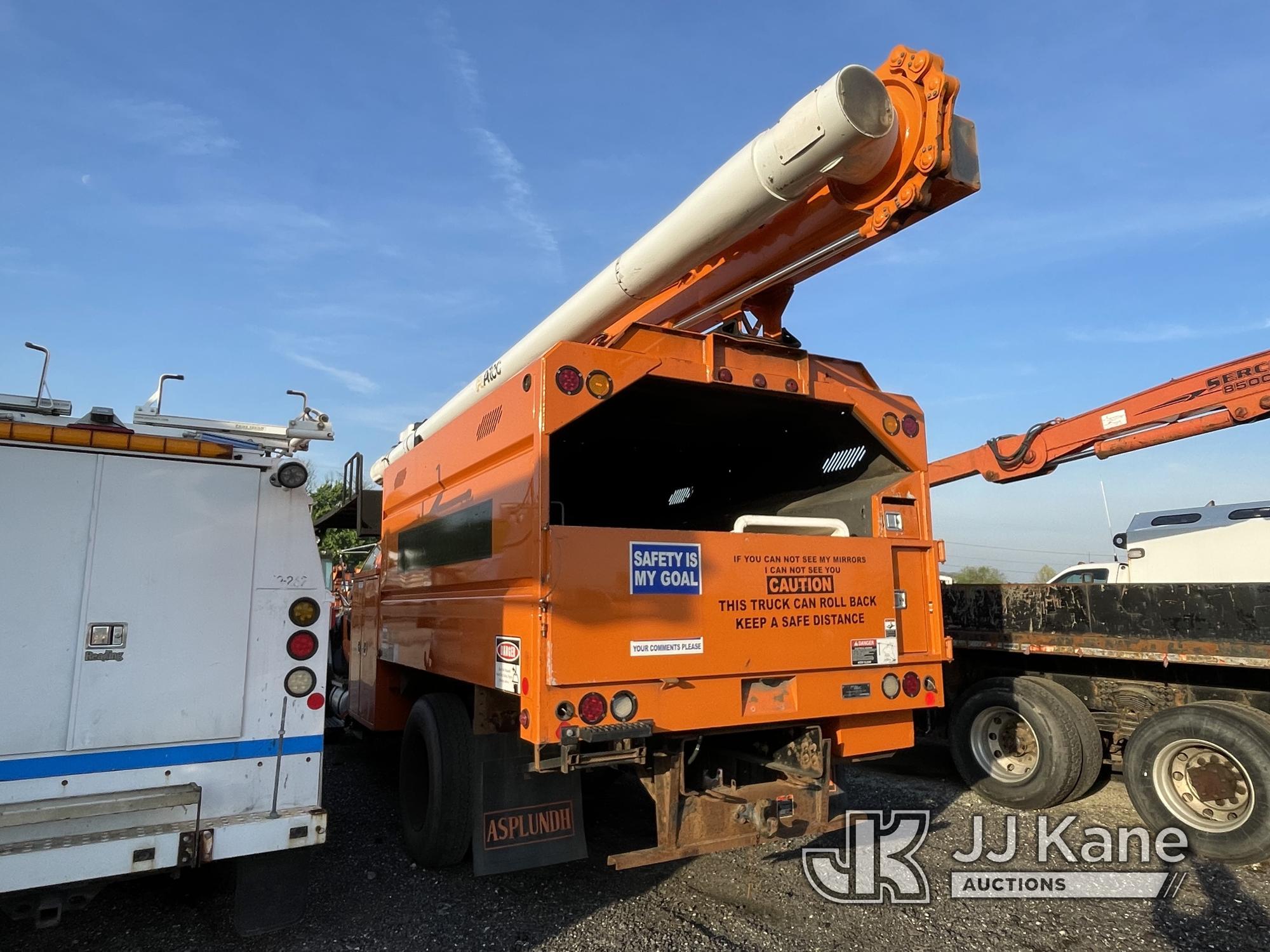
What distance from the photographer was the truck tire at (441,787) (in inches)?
179

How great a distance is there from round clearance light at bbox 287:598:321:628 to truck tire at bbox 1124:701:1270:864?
17.5 feet

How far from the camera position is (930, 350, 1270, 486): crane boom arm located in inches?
267

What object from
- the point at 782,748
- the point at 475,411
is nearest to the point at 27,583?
the point at 475,411

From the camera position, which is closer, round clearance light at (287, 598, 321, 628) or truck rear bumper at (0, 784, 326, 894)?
truck rear bumper at (0, 784, 326, 894)

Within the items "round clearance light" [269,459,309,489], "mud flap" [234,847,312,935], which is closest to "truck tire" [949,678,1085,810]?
"mud flap" [234,847,312,935]

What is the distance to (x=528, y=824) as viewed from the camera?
13.4 ft

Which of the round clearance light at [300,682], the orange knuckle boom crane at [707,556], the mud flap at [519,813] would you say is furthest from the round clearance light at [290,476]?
the mud flap at [519,813]

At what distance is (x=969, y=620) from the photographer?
7.05 meters

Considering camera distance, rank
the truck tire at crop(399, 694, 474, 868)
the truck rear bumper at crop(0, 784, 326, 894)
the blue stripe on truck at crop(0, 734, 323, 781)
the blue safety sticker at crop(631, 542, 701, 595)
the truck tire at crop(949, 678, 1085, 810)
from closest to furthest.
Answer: the truck rear bumper at crop(0, 784, 326, 894), the blue stripe on truck at crop(0, 734, 323, 781), the blue safety sticker at crop(631, 542, 701, 595), the truck tire at crop(399, 694, 474, 868), the truck tire at crop(949, 678, 1085, 810)

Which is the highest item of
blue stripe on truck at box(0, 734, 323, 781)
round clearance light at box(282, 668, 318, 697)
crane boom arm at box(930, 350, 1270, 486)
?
crane boom arm at box(930, 350, 1270, 486)

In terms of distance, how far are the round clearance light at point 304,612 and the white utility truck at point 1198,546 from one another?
5.75 meters

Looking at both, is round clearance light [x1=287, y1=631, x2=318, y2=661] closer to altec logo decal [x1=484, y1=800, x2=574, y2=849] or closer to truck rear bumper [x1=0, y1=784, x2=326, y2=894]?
truck rear bumper [x1=0, y1=784, x2=326, y2=894]

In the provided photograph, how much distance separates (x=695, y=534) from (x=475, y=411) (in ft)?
5.08

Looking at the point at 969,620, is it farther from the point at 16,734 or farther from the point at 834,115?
the point at 16,734
